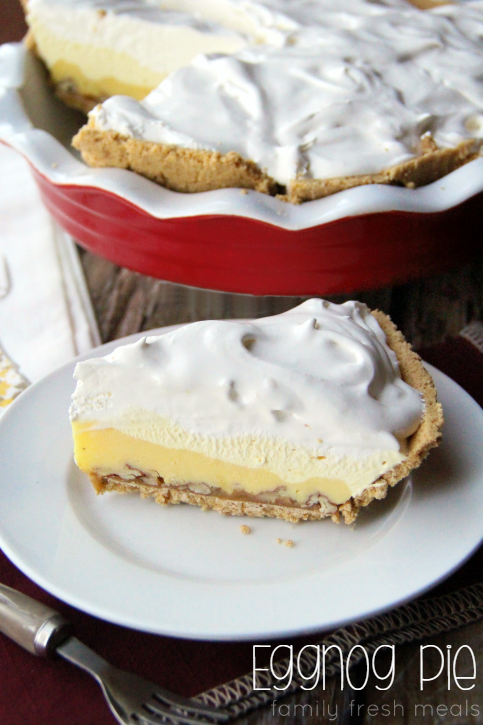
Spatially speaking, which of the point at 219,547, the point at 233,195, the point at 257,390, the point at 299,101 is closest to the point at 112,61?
the point at 299,101

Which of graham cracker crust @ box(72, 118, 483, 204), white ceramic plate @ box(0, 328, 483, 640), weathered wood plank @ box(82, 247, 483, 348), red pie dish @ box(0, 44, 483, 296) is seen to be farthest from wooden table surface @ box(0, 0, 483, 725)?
white ceramic plate @ box(0, 328, 483, 640)

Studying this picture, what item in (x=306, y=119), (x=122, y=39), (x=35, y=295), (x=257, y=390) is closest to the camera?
(x=257, y=390)

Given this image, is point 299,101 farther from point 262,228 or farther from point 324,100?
point 262,228

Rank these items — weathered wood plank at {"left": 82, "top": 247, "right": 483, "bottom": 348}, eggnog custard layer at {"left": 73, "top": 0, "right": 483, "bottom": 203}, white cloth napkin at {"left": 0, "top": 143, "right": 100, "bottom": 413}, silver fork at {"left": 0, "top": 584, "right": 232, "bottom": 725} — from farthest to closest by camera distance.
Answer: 1. weathered wood plank at {"left": 82, "top": 247, "right": 483, "bottom": 348}
2. white cloth napkin at {"left": 0, "top": 143, "right": 100, "bottom": 413}
3. eggnog custard layer at {"left": 73, "top": 0, "right": 483, "bottom": 203}
4. silver fork at {"left": 0, "top": 584, "right": 232, "bottom": 725}

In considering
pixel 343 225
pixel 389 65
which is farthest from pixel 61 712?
pixel 389 65

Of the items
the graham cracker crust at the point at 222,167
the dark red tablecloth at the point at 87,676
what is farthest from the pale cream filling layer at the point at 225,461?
the graham cracker crust at the point at 222,167

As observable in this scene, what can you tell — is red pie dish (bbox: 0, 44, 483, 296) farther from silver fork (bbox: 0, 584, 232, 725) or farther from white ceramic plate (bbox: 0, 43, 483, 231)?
silver fork (bbox: 0, 584, 232, 725)

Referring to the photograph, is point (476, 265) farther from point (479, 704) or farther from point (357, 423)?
point (479, 704)
